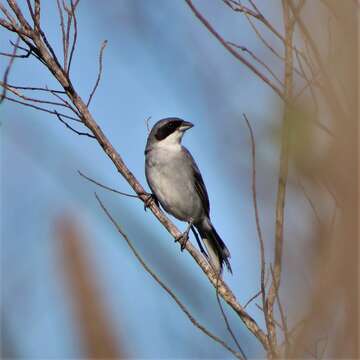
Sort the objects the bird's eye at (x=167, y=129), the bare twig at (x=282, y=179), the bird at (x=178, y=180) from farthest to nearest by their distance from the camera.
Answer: the bird's eye at (x=167, y=129), the bird at (x=178, y=180), the bare twig at (x=282, y=179)

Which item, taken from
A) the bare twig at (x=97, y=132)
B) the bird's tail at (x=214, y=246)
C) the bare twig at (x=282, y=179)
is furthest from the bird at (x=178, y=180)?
the bare twig at (x=282, y=179)

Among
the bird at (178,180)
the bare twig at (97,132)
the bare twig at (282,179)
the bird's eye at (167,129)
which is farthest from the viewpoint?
the bird's eye at (167,129)

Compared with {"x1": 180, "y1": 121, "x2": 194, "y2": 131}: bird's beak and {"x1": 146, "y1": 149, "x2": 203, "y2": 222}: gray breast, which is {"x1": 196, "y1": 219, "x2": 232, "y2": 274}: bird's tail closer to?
{"x1": 146, "y1": 149, "x2": 203, "y2": 222}: gray breast

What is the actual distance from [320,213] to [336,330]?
52 centimetres

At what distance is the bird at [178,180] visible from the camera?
6914 mm

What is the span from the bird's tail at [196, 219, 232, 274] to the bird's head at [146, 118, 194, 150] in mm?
1060

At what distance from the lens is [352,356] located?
1063mm

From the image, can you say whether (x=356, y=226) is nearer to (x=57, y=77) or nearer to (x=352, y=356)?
(x=352, y=356)

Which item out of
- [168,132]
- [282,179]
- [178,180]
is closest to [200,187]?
[178,180]

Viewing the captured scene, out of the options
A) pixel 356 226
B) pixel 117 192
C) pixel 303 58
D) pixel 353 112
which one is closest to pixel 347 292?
pixel 356 226

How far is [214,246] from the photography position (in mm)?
6727

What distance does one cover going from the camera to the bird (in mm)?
6914

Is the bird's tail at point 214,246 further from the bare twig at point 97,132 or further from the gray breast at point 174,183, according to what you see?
the bare twig at point 97,132

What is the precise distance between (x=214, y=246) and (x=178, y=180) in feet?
2.92
